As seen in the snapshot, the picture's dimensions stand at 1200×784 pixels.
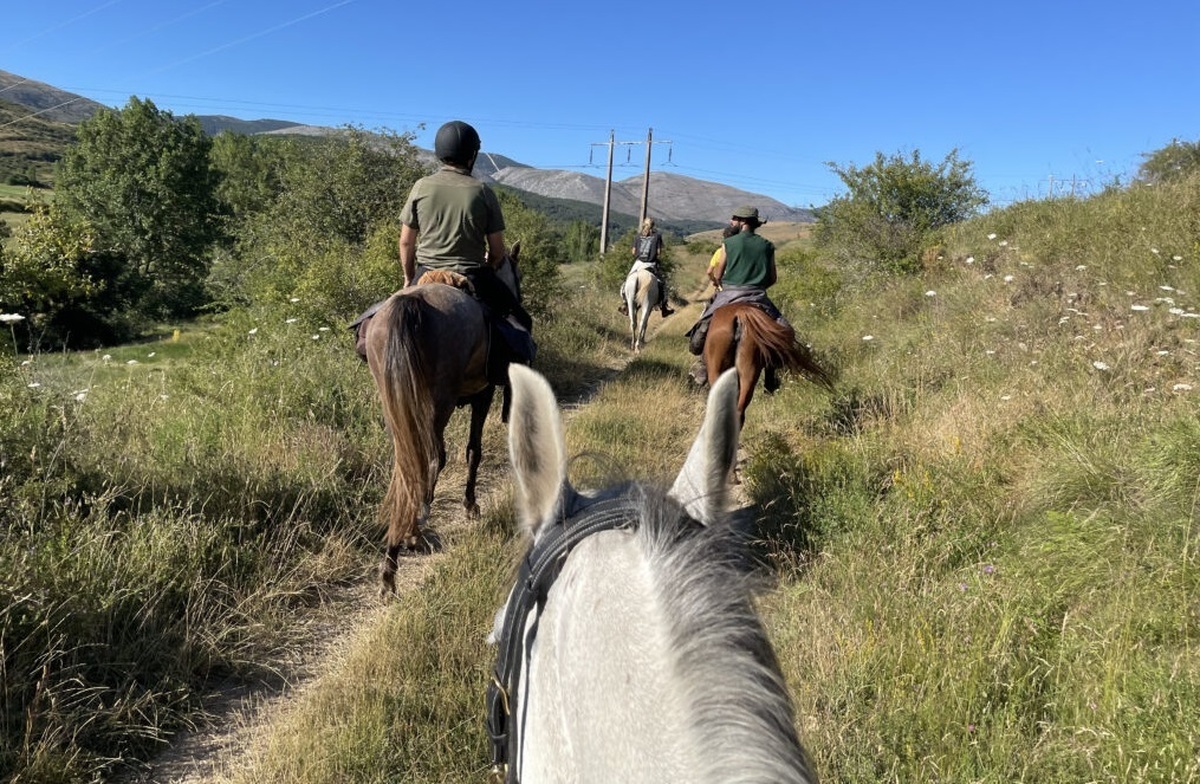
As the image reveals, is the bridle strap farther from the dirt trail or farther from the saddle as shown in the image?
the saddle

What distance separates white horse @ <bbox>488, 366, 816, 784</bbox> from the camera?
0.77 m

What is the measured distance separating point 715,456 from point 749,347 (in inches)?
176

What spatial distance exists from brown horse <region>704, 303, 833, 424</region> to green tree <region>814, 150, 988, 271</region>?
28.7ft

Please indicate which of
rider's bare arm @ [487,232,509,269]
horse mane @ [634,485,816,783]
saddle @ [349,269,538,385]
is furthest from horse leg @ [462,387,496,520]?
horse mane @ [634,485,816,783]

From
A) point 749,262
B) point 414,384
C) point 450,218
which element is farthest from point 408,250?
point 749,262

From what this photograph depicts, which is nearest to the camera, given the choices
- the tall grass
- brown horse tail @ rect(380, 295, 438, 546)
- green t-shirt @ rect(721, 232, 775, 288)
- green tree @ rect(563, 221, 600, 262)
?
the tall grass

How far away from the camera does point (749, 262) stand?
6262mm

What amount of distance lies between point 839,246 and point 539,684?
14989 mm

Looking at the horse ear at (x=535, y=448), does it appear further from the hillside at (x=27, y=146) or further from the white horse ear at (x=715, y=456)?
the hillside at (x=27, y=146)

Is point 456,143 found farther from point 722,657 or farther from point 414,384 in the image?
point 722,657

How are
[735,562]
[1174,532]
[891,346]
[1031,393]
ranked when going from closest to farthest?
[735,562], [1174,532], [1031,393], [891,346]

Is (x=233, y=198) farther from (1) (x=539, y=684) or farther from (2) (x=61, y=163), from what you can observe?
(1) (x=539, y=684)

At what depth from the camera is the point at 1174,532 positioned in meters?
3.01

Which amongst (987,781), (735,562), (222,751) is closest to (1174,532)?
(987,781)
